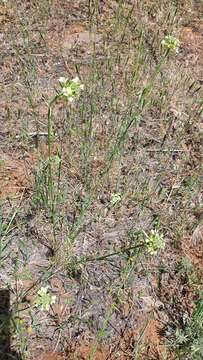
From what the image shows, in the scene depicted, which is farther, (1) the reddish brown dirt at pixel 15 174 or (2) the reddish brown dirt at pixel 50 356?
(1) the reddish brown dirt at pixel 15 174

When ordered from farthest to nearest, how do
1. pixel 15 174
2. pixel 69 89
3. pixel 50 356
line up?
pixel 15 174, pixel 50 356, pixel 69 89

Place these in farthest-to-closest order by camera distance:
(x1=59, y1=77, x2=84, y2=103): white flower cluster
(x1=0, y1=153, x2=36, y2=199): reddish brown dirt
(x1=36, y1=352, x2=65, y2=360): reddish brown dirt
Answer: (x1=0, y1=153, x2=36, y2=199): reddish brown dirt, (x1=36, y1=352, x2=65, y2=360): reddish brown dirt, (x1=59, y1=77, x2=84, y2=103): white flower cluster

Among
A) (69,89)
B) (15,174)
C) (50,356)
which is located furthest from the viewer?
(15,174)

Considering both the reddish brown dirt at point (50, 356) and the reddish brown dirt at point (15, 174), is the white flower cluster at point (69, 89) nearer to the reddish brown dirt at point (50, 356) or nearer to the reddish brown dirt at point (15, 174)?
the reddish brown dirt at point (15, 174)

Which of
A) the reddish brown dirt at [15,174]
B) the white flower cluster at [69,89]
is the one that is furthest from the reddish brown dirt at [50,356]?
the white flower cluster at [69,89]

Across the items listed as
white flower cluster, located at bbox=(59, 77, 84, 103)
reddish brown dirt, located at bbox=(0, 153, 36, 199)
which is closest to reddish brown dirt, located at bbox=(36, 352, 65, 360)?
reddish brown dirt, located at bbox=(0, 153, 36, 199)

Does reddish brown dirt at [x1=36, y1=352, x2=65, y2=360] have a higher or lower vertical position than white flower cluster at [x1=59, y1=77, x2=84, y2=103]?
lower

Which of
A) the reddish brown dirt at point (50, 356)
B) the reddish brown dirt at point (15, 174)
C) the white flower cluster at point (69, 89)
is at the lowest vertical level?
the reddish brown dirt at point (50, 356)

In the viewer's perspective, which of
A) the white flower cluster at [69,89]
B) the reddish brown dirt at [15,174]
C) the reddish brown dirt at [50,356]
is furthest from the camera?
the reddish brown dirt at [15,174]

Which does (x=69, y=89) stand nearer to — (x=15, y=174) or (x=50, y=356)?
(x=15, y=174)

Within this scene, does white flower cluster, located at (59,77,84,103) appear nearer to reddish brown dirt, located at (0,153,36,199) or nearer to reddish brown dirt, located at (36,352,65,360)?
reddish brown dirt, located at (0,153,36,199)

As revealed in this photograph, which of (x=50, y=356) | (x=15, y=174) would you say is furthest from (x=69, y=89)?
(x=50, y=356)

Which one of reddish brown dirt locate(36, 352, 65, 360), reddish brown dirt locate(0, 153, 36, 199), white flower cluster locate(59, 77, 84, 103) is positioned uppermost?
white flower cluster locate(59, 77, 84, 103)
